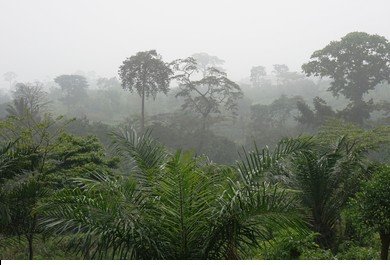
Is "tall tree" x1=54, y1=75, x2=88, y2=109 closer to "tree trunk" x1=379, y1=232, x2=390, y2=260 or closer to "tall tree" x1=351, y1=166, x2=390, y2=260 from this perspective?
"tall tree" x1=351, y1=166, x2=390, y2=260

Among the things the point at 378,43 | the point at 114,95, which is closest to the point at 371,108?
the point at 378,43

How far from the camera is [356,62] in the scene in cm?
2802

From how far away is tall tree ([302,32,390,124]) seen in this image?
90.2 ft

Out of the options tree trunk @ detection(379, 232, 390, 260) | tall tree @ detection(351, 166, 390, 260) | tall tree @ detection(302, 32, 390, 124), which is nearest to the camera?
tall tree @ detection(351, 166, 390, 260)

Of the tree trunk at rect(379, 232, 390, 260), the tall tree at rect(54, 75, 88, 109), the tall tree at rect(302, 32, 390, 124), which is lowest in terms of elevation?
the tree trunk at rect(379, 232, 390, 260)

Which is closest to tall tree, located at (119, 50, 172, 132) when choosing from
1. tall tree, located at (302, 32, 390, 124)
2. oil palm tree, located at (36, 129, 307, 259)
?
tall tree, located at (302, 32, 390, 124)

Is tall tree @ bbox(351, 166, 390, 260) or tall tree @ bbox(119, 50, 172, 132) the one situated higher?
tall tree @ bbox(119, 50, 172, 132)

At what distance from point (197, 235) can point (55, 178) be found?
5014 mm

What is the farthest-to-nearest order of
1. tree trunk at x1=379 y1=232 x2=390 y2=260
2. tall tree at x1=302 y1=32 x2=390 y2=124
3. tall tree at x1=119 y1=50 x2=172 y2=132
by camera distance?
1. tall tree at x1=302 y1=32 x2=390 y2=124
2. tall tree at x1=119 y1=50 x2=172 y2=132
3. tree trunk at x1=379 y1=232 x2=390 y2=260

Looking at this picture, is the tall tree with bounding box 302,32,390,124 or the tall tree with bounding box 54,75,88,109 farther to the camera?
the tall tree with bounding box 54,75,88,109

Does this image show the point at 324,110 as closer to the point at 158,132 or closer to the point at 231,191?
the point at 158,132

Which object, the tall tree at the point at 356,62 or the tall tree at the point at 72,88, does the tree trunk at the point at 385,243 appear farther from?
the tall tree at the point at 72,88

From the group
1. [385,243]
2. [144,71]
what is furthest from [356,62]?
[385,243]

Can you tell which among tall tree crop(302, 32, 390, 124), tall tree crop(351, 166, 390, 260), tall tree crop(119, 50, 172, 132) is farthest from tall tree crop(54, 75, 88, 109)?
tall tree crop(351, 166, 390, 260)
